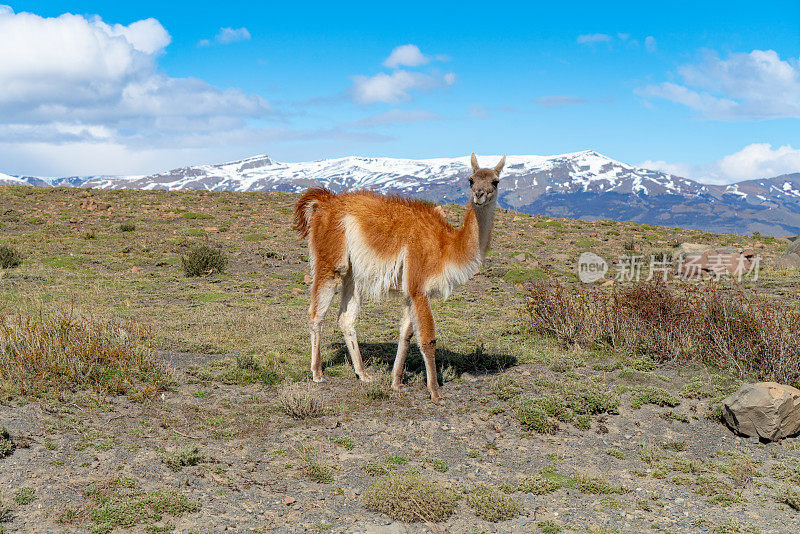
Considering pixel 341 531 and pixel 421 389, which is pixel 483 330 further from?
pixel 341 531

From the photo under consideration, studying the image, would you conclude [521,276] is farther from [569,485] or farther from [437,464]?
[569,485]

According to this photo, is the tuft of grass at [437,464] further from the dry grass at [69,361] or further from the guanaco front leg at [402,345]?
the dry grass at [69,361]

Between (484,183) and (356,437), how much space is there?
3.35 meters

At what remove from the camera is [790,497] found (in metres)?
4.91

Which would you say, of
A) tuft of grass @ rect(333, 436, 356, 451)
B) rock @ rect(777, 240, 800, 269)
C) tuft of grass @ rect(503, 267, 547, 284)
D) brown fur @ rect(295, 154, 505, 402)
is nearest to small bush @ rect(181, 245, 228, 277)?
tuft of grass @ rect(503, 267, 547, 284)

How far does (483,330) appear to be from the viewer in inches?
456

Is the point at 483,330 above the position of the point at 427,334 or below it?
below

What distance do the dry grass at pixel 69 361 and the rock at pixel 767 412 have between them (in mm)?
7024

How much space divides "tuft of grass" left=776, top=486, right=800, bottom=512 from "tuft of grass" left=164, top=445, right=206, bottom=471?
5405 millimetres

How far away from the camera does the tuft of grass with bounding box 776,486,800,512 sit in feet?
15.9

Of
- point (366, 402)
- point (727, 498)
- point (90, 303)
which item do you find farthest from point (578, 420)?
point (90, 303)

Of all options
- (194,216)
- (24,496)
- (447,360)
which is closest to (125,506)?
(24,496)

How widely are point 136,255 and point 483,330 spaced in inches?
570

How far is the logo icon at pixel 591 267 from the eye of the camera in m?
18.6
